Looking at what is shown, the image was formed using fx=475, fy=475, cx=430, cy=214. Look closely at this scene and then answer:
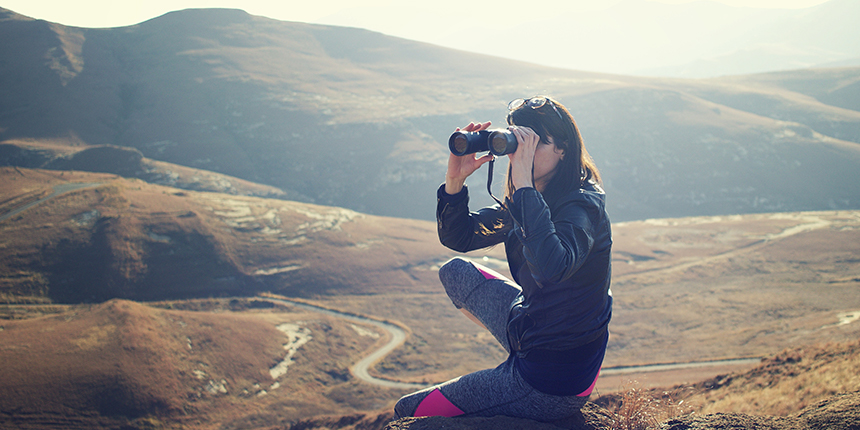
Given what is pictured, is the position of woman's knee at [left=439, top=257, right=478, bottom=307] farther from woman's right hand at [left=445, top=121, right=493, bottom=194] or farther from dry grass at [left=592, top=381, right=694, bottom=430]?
dry grass at [left=592, top=381, right=694, bottom=430]

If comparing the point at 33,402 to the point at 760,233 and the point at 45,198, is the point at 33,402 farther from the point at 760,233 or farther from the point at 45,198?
the point at 760,233

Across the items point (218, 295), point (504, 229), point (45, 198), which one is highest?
point (504, 229)

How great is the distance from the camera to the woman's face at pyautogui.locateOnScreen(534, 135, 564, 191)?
7.96 feet

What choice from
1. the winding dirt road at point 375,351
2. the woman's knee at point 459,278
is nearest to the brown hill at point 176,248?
the winding dirt road at point 375,351

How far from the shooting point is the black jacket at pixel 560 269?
1.99 metres

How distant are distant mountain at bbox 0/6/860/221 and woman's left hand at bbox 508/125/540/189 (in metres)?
34.7

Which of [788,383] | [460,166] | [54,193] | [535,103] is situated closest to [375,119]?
[54,193]

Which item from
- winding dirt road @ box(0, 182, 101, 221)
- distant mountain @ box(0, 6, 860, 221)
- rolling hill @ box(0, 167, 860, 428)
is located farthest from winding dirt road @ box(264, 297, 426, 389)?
distant mountain @ box(0, 6, 860, 221)

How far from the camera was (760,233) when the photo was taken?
29.8 m

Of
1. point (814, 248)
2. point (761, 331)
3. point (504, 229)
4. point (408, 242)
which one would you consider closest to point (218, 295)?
point (408, 242)

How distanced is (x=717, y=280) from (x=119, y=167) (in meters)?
37.5

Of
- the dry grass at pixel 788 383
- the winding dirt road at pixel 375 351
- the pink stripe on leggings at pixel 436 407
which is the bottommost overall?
the winding dirt road at pixel 375 351

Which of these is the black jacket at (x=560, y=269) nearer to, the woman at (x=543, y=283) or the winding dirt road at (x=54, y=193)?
the woman at (x=543, y=283)

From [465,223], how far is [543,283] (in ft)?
2.97
